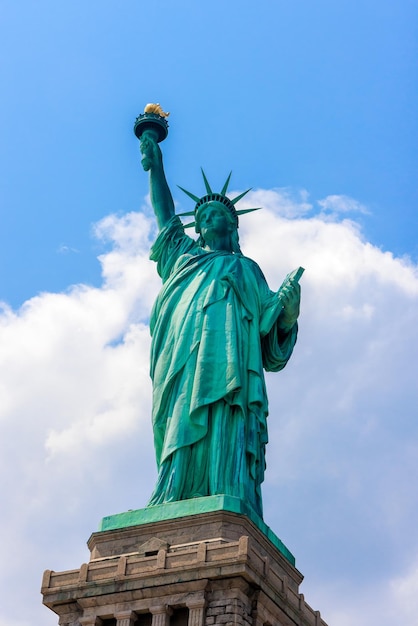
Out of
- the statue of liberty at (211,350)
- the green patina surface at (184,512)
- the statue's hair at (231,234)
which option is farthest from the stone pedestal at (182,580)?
the statue's hair at (231,234)

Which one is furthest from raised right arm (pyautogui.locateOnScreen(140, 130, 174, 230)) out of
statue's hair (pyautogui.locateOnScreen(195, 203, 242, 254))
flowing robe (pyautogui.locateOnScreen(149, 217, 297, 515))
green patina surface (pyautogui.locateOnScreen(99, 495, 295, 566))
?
green patina surface (pyautogui.locateOnScreen(99, 495, 295, 566))

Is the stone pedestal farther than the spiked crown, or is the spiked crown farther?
the spiked crown

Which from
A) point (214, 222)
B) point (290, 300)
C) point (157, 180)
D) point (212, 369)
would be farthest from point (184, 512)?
point (157, 180)

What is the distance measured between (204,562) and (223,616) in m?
1.09

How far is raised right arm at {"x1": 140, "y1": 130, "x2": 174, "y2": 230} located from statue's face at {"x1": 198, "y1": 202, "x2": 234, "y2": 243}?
2.99ft

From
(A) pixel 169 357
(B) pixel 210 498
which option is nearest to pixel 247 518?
(B) pixel 210 498

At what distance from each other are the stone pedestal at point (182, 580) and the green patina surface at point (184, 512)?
0.11 metres

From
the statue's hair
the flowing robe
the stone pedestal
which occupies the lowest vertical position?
the stone pedestal

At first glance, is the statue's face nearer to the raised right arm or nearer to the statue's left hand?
the raised right arm

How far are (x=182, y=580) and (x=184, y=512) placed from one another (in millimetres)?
1972

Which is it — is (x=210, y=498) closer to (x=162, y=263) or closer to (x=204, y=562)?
(x=204, y=562)

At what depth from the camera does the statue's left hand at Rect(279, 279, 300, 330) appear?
92.2 ft

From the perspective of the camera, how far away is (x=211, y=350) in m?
26.8

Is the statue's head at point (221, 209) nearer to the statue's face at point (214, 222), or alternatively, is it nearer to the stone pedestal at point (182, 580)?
the statue's face at point (214, 222)
